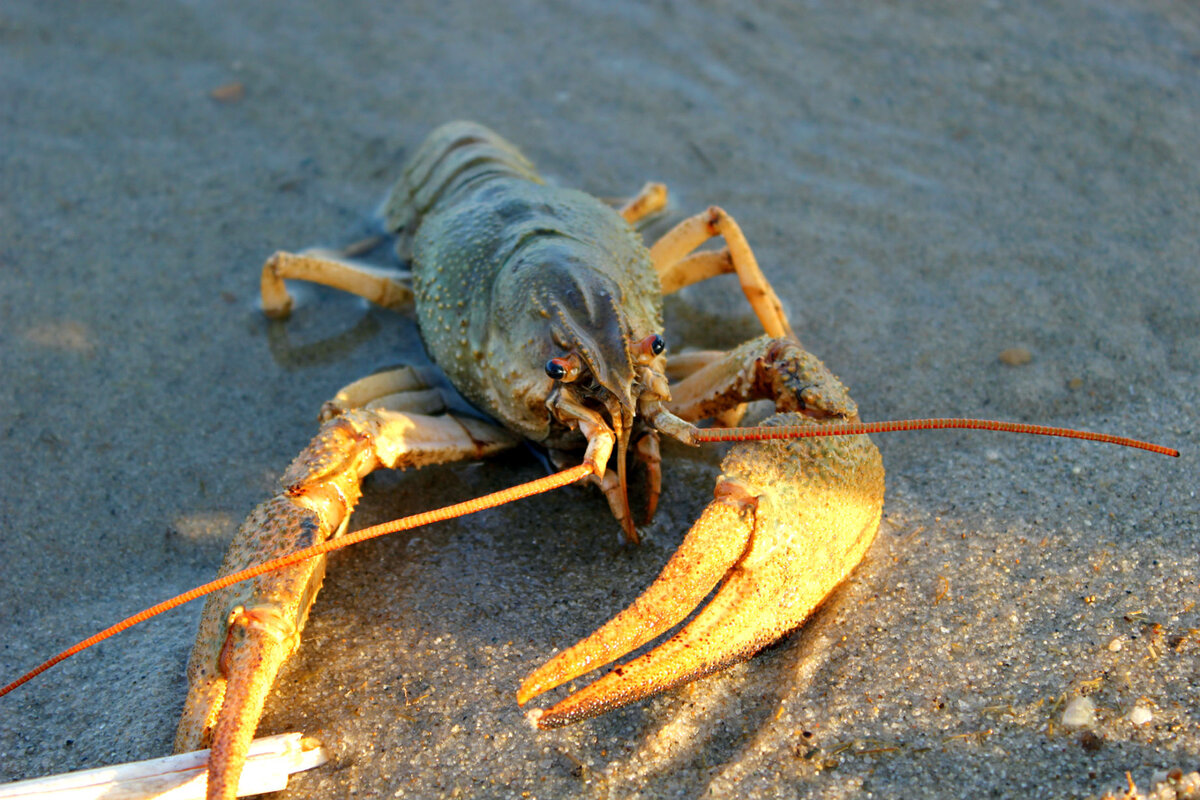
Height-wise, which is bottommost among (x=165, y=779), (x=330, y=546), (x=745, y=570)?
(x=165, y=779)

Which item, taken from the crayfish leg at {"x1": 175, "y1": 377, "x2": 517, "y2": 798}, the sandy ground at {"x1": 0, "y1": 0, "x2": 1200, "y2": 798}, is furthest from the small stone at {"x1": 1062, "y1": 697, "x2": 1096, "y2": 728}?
the crayfish leg at {"x1": 175, "y1": 377, "x2": 517, "y2": 798}

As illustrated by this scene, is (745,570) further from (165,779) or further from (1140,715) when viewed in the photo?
(165,779)

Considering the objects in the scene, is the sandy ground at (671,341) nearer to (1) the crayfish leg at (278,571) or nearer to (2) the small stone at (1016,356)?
(2) the small stone at (1016,356)

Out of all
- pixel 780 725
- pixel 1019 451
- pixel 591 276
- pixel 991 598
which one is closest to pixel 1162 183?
pixel 1019 451

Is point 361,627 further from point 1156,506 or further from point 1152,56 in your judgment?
point 1152,56

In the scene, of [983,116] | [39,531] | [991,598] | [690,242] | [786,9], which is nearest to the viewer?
[991,598]

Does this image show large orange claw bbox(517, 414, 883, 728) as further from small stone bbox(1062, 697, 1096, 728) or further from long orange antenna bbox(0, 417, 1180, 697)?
small stone bbox(1062, 697, 1096, 728)

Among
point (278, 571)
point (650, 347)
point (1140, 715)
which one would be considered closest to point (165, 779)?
point (278, 571)

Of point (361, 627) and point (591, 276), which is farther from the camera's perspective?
point (591, 276)

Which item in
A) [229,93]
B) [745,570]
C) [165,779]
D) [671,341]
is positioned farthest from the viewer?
[229,93]
